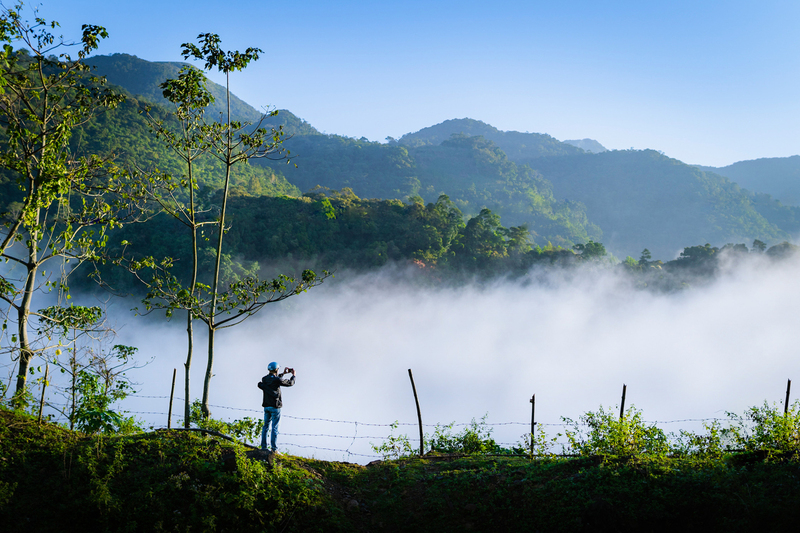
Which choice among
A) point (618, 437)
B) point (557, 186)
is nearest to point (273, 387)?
point (618, 437)

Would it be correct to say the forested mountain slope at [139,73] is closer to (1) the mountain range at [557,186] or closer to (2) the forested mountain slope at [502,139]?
(1) the mountain range at [557,186]

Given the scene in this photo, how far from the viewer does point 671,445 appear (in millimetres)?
8344

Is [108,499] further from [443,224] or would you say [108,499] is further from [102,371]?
[443,224]

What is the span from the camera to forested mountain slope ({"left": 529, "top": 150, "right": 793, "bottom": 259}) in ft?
351

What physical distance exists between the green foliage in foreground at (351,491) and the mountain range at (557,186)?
269ft

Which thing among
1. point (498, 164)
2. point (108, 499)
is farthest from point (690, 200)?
point (108, 499)

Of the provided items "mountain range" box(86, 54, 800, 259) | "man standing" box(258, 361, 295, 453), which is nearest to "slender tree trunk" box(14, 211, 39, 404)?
"man standing" box(258, 361, 295, 453)

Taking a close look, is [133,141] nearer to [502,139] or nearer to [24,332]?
[24,332]

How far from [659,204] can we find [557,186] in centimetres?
2723

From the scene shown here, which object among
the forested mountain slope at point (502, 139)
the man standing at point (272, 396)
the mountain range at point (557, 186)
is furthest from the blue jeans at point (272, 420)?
the forested mountain slope at point (502, 139)

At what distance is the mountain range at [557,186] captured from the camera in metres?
103

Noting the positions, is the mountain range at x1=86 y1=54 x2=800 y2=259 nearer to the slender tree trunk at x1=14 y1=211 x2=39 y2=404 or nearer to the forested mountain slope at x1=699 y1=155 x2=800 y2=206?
the forested mountain slope at x1=699 y1=155 x2=800 y2=206

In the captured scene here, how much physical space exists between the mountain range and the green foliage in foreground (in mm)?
81955

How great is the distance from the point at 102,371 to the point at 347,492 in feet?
14.0
